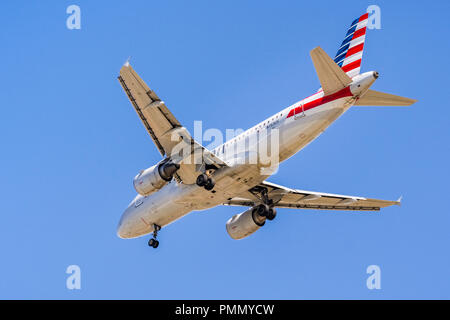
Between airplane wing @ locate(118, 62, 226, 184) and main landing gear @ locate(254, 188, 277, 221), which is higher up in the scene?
airplane wing @ locate(118, 62, 226, 184)

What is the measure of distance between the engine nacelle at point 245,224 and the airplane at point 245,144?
0.18ft

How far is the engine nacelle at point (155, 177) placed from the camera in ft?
105

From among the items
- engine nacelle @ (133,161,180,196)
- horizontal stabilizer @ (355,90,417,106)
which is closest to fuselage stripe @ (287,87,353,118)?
horizontal stabilizer @ (355,90,417,106)

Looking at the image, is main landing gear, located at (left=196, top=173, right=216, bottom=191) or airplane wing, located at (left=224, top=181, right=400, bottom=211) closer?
main landing gear, located at (left=196, top=173, right=216, bottom=191)

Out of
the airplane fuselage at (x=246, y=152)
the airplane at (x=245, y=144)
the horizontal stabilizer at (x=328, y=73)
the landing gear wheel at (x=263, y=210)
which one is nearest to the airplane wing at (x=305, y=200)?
the airplane at (x=245, y=144)

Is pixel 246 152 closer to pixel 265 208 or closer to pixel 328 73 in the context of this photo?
pixel 265 208

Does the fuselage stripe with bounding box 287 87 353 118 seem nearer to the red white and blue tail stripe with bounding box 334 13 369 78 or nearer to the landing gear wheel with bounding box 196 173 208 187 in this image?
the red white and blue tail stripe with bounding box 334 13 369 78

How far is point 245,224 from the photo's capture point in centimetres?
3694

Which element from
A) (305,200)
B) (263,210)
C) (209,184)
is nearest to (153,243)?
(263,210)

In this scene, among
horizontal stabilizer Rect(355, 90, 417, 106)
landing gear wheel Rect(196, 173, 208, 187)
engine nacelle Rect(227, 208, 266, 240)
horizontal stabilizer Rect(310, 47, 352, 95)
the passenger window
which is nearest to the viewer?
horizontal stabilizer Rect(310, 47, 352, 95)

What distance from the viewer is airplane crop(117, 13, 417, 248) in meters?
29.9

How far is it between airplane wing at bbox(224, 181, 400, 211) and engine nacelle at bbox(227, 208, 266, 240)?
0.90m

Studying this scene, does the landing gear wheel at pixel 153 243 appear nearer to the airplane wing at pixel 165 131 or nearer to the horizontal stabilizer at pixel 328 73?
the airplane wing at pixel 165 131

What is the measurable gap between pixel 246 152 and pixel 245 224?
6.19 metres
